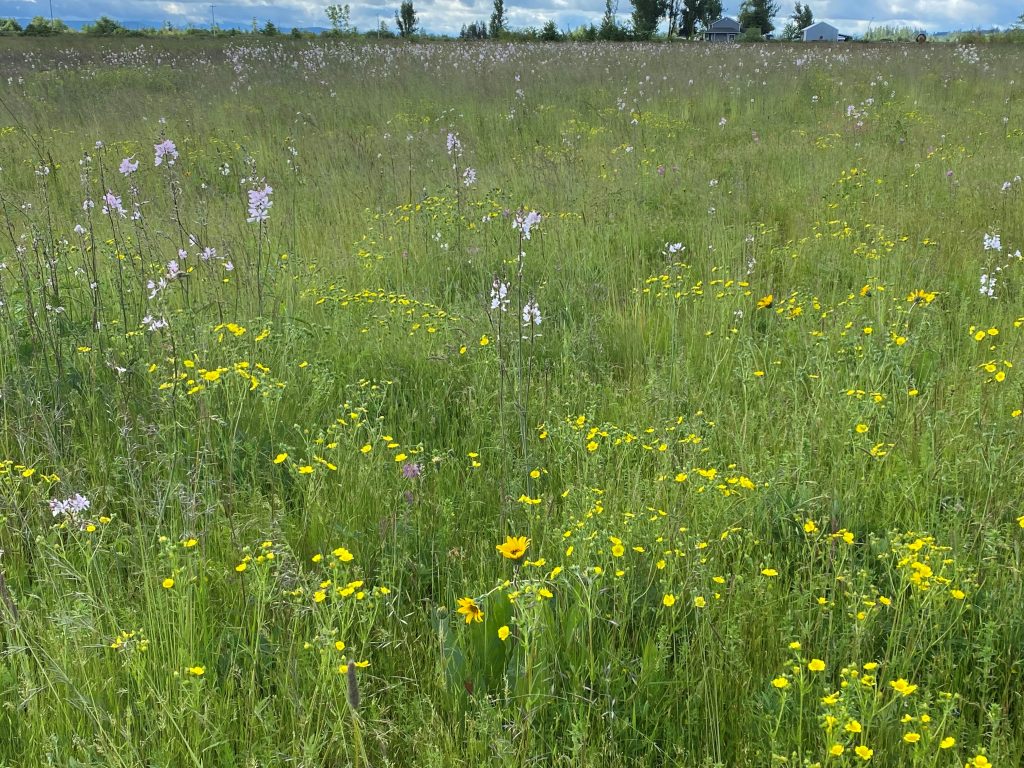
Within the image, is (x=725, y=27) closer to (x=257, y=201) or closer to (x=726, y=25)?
(x=726, y=25)

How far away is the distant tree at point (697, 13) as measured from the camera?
58.9 metres

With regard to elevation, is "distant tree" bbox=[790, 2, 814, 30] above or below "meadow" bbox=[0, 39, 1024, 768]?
above

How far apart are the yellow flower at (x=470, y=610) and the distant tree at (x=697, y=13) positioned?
65891 mm

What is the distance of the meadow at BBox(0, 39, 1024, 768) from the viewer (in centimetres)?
152

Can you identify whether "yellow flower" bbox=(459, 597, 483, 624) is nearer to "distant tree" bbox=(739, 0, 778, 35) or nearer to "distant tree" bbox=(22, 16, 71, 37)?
"distant tree" bbox=(22, 16, 71, 37)

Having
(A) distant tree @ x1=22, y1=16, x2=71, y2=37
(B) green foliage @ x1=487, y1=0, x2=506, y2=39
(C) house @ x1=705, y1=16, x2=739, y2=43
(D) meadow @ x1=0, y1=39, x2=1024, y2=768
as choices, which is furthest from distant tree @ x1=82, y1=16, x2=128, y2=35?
(C) house @ x1=705, y1=16, x2=739, y2=43

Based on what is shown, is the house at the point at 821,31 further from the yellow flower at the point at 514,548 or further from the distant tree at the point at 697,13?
the yellow flower at the point at 514,548

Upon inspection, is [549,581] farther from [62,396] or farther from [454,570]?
[62,396]

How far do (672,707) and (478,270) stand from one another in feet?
10.9

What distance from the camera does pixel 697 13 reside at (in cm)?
5988

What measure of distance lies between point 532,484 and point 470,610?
29.7 inches

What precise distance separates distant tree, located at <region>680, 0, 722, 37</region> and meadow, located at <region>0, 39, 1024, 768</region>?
61614 mm

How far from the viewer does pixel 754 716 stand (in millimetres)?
1501

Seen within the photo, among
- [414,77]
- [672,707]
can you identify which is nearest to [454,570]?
[672,707]
